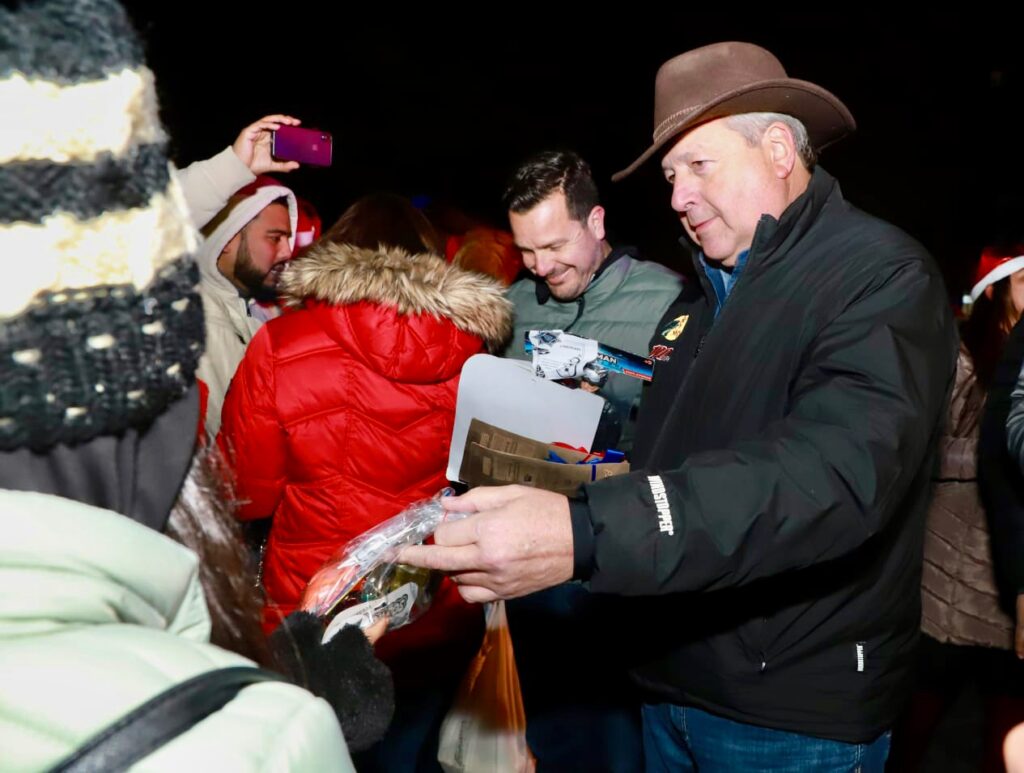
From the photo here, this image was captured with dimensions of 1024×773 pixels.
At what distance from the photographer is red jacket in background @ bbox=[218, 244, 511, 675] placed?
8.19ft

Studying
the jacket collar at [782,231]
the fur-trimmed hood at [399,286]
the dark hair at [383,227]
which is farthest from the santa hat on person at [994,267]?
the dark hair at [383,227]

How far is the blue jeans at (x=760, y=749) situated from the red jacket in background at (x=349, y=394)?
3.26 ft

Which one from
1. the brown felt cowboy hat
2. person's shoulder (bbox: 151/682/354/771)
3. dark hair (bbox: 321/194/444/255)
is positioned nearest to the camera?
person's shoulder (bbox: 151/682/354/771)

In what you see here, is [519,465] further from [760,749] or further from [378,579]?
→ [760,749]

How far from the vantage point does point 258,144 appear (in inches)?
138

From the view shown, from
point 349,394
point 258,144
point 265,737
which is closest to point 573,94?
point 258,144

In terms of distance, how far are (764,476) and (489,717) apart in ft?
4.80

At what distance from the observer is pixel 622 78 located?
826 centimetres

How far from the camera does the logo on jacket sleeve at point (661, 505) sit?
1342 millimetres

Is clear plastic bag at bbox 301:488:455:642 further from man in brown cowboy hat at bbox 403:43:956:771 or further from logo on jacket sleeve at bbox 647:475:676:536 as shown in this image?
logo on jacket sleeve at bbox 647:475:676:536

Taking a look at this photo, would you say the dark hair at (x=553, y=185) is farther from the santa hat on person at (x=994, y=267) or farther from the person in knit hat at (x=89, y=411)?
the person in knit hat at (x=89, y=411)

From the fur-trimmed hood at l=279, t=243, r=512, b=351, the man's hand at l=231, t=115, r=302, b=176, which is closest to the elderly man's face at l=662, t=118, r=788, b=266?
the fur-trimmed hood at l=279, t=243, r=512, b=351

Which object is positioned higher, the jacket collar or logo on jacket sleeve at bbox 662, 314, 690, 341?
the jacket collar

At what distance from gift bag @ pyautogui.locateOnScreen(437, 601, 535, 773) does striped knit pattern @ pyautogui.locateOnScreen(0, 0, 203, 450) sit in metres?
1.73
